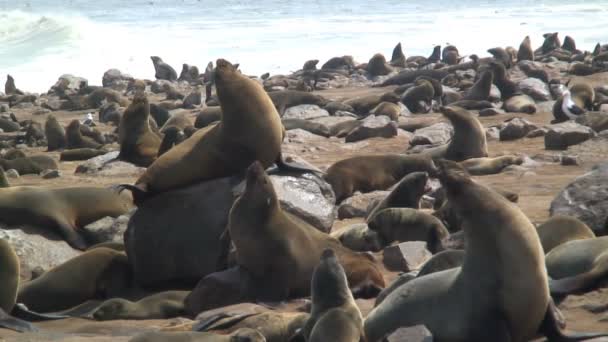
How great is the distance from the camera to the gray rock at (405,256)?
6137 millimetres

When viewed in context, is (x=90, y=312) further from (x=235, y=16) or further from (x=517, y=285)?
(x=235, y=16)

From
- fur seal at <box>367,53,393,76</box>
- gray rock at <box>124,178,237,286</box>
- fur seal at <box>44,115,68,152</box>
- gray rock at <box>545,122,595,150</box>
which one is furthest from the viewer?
fur seal at <box>367,53,393,76</box>

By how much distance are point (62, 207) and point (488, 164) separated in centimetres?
397

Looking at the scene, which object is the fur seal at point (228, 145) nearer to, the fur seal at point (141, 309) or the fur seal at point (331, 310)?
the fur seal at point (141, 309)

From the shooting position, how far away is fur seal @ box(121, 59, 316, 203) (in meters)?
6.62

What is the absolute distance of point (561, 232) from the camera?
5578 millimetres

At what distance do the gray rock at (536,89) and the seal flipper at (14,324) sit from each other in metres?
11.3

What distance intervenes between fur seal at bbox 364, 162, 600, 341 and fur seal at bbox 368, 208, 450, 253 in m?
2.25

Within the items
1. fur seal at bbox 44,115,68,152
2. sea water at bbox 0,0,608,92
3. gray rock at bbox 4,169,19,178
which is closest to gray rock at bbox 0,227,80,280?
gray rock at bbox 4,169,19,178

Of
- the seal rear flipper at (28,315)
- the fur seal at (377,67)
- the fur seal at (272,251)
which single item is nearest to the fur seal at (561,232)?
the fur seal at (272,251)

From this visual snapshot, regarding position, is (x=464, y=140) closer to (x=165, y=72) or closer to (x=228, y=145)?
(x=228, y=145)

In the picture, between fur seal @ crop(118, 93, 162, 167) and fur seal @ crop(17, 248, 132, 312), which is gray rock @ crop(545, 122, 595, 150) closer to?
fur seal @ crop(118, 93, 162, 167)

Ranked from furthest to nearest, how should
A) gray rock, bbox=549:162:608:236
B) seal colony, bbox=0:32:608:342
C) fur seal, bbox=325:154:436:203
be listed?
fur seal, bbox=325:154:436:203, gray rock, bbox=549:162:608:236, seal colony, bbox=0:32:608:342

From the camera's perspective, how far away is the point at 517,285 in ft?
13.2
